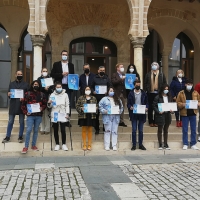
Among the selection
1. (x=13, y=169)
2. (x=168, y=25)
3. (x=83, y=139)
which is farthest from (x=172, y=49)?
(x=13, y=169)

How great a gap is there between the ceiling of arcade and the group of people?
5.08 meters

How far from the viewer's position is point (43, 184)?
5594 millimetres

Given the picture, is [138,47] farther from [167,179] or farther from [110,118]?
[167,179]

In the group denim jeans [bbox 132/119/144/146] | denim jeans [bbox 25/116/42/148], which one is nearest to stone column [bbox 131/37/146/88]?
denim jeans [bbox 132/119/144/146]

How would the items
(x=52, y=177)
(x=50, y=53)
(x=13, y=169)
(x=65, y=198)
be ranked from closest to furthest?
(x=65, y=198) → (x=52, y=177) → (x=13, y=169) → (x=50, y=53)

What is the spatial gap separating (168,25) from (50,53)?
6.21 m

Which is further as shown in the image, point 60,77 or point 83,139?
point 60,77

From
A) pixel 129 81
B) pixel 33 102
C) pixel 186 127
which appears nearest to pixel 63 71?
pixel 33 102

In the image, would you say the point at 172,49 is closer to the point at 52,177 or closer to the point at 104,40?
the point at 104,40

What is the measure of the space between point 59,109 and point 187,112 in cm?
394

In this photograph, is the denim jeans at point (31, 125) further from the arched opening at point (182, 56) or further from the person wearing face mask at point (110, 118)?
the arched opening at point (182, 56)

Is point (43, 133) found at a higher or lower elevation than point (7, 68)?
lower

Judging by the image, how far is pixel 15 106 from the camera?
8523 mm

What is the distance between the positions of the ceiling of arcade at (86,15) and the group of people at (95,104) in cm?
508
